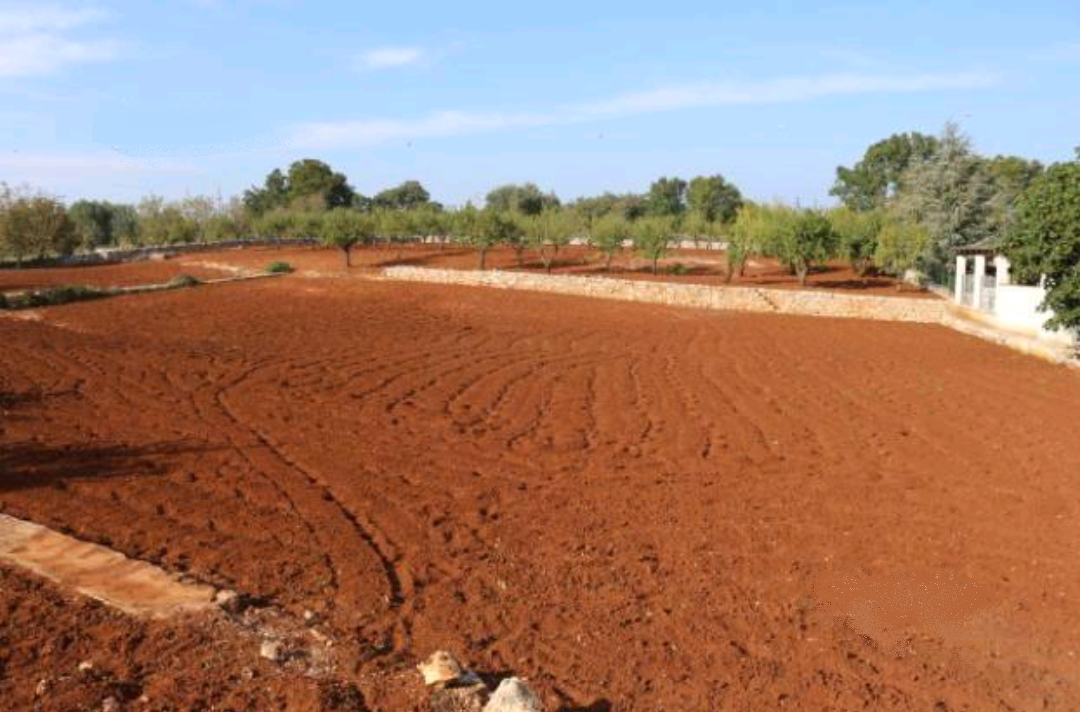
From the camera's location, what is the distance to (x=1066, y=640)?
5945mm

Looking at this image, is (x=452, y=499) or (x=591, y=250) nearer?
(x=452, y=499)

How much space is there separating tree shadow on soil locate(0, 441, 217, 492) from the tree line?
17.8 m

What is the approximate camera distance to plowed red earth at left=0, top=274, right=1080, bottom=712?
16.4ft

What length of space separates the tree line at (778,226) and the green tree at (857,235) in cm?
8

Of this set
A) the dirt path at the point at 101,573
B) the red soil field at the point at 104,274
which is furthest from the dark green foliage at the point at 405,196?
the dirt path at the point at 101,573

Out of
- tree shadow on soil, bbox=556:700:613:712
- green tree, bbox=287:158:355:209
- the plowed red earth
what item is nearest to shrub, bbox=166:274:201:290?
the plowed red earth

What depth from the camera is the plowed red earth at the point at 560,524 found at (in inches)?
197

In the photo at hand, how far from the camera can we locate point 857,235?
38438mm

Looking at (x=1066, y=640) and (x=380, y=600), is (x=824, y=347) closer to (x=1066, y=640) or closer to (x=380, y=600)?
(x=1066, y=640)

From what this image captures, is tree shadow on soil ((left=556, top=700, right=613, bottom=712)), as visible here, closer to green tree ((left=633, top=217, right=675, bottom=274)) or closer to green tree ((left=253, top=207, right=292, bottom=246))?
green tree ((left=633, top=217, right=675, bottom=274))

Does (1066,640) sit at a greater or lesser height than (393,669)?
lesser

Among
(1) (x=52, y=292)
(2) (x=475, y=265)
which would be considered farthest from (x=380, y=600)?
(2) (x=475, y=265)

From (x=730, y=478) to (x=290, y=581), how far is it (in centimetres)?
511

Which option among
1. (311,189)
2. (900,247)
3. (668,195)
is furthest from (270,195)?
(900,247)
